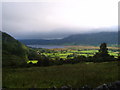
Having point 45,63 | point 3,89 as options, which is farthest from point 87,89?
point 45,63

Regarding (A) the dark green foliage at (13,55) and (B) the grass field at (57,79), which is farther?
(A) the dark green foliage at (13,55)

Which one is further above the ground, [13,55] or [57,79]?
[57,79]

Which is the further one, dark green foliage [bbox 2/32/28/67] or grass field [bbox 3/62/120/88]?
dark green foliage [bbox 2/32/28/67]

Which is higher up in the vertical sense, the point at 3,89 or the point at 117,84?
the point at 117,84

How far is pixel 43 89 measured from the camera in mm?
7895

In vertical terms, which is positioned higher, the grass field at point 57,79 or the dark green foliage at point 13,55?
the grass field at point 57,79

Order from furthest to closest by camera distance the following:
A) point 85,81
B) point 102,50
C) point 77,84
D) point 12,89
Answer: point 102,50 < point 85,81 < point 77,84 < point 12,89

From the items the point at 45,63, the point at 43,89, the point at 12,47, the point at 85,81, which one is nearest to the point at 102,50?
the point at 45,63

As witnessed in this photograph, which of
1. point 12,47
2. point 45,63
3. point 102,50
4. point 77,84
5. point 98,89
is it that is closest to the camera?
point 98,89

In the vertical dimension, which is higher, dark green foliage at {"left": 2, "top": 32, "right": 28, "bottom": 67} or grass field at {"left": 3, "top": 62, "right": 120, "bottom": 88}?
grass field at {"left": 3, "top": 62, "right": 120, "bottom": 88}

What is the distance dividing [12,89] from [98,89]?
6.02 meters

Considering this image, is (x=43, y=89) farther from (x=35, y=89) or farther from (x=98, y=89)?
(x=98, y=89)

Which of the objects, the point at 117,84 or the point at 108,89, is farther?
the point at 117,84

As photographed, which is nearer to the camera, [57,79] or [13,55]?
[57,79]
